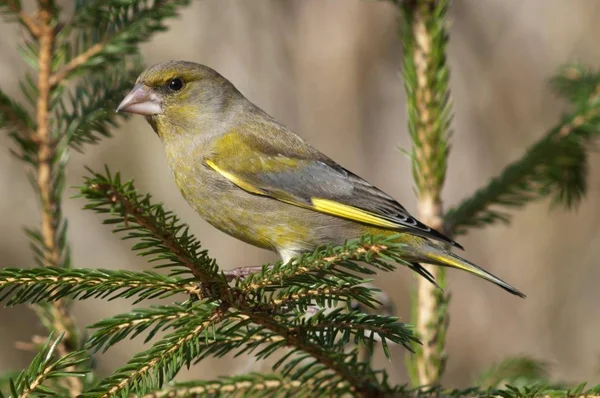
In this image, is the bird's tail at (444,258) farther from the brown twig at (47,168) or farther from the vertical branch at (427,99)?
the brown twig at (47,168)

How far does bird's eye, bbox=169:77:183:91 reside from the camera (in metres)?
3.45

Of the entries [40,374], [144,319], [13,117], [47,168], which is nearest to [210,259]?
[144,319]

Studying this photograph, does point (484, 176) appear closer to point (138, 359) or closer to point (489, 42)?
point (489, 42)

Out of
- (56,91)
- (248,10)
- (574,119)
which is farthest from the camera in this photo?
(248,10)

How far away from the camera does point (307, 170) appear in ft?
11.1

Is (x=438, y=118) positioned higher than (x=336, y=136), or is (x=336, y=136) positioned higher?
(x=336, y=136)

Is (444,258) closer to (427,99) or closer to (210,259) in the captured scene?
(427,99)

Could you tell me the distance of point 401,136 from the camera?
7.79 metres

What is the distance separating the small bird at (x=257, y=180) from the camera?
A: 3053mm

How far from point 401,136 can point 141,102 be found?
495cm

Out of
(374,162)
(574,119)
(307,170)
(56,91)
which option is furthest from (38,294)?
(374,162)

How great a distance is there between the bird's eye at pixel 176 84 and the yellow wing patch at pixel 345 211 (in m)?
Result: 0.85

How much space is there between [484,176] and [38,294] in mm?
6522

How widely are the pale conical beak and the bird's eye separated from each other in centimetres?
11
